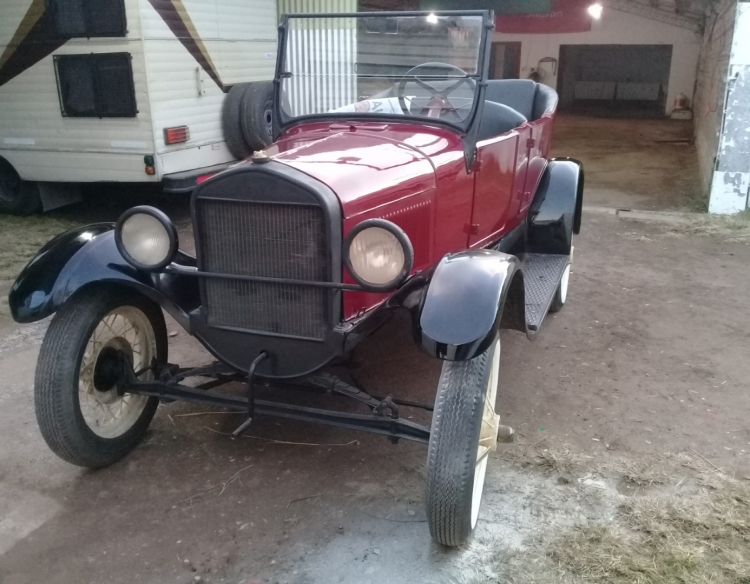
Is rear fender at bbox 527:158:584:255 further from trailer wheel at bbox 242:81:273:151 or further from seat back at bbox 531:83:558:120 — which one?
trailer wheel at bbox 242:81:273:151

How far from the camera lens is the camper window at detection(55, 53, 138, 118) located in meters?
5.98

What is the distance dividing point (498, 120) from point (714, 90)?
292 inches

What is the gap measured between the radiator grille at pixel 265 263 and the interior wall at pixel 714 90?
6.27m

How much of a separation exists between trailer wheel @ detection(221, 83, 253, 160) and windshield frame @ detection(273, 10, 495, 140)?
11.0 ft

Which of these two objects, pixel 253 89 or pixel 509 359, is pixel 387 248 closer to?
pixel 509 359

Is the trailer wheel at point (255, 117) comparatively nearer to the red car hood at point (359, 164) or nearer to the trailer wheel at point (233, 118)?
the trailer wheel at point (233, 118)

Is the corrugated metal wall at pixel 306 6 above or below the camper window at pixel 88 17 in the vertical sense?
above

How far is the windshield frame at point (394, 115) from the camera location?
342 cm

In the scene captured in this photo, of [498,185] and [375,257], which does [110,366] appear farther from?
[498,185]

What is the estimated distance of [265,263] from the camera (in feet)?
8.63

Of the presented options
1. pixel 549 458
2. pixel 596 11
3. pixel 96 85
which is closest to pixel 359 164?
pixel 549 458

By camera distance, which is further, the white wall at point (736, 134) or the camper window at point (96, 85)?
the white wall at point (736, 134)

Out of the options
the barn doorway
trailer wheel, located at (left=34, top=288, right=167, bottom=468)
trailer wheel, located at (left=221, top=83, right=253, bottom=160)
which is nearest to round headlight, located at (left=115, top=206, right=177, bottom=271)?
trailer wheel, located at (left=34, top=288, right=167, bottom=468)

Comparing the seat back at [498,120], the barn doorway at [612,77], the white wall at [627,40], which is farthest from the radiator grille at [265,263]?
the barn doorway at [612,77]
